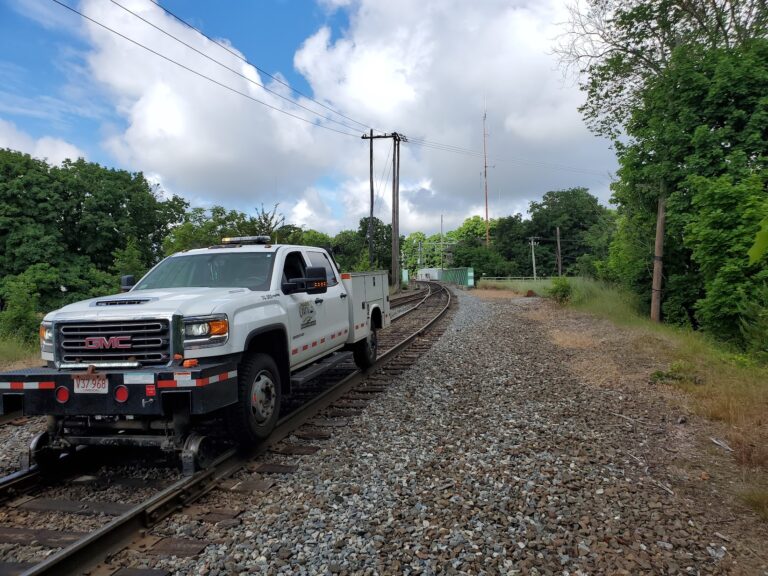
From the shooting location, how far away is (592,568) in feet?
10.3

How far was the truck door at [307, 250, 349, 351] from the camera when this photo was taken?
7.14m

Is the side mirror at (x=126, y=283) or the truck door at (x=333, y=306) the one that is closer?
the side mirror at (x=126, y=283)

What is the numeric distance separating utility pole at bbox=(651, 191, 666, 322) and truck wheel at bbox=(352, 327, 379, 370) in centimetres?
937

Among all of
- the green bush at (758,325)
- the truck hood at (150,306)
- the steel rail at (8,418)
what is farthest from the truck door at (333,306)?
the green bush at (758,325)

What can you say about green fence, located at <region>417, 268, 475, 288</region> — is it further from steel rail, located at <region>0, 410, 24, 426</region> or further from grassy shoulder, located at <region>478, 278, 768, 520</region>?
steel rail, located at <region>0, 410, 24, 426</region>

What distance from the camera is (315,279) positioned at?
590 cm

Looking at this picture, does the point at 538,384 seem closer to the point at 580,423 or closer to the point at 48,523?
the point at 580,423

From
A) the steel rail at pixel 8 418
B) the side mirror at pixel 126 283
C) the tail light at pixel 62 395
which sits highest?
the side mirror at pixel 126 283

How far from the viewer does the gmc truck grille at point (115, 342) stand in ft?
14.4

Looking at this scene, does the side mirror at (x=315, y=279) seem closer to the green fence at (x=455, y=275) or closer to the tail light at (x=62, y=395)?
the tail light at (x=62, y=395)

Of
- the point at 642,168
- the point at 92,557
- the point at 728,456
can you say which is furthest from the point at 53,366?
the point at 642,168

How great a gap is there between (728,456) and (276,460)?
4489 millimetres

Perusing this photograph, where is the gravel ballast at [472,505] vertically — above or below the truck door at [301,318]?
below

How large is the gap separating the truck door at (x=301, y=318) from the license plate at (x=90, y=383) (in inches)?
77.6
